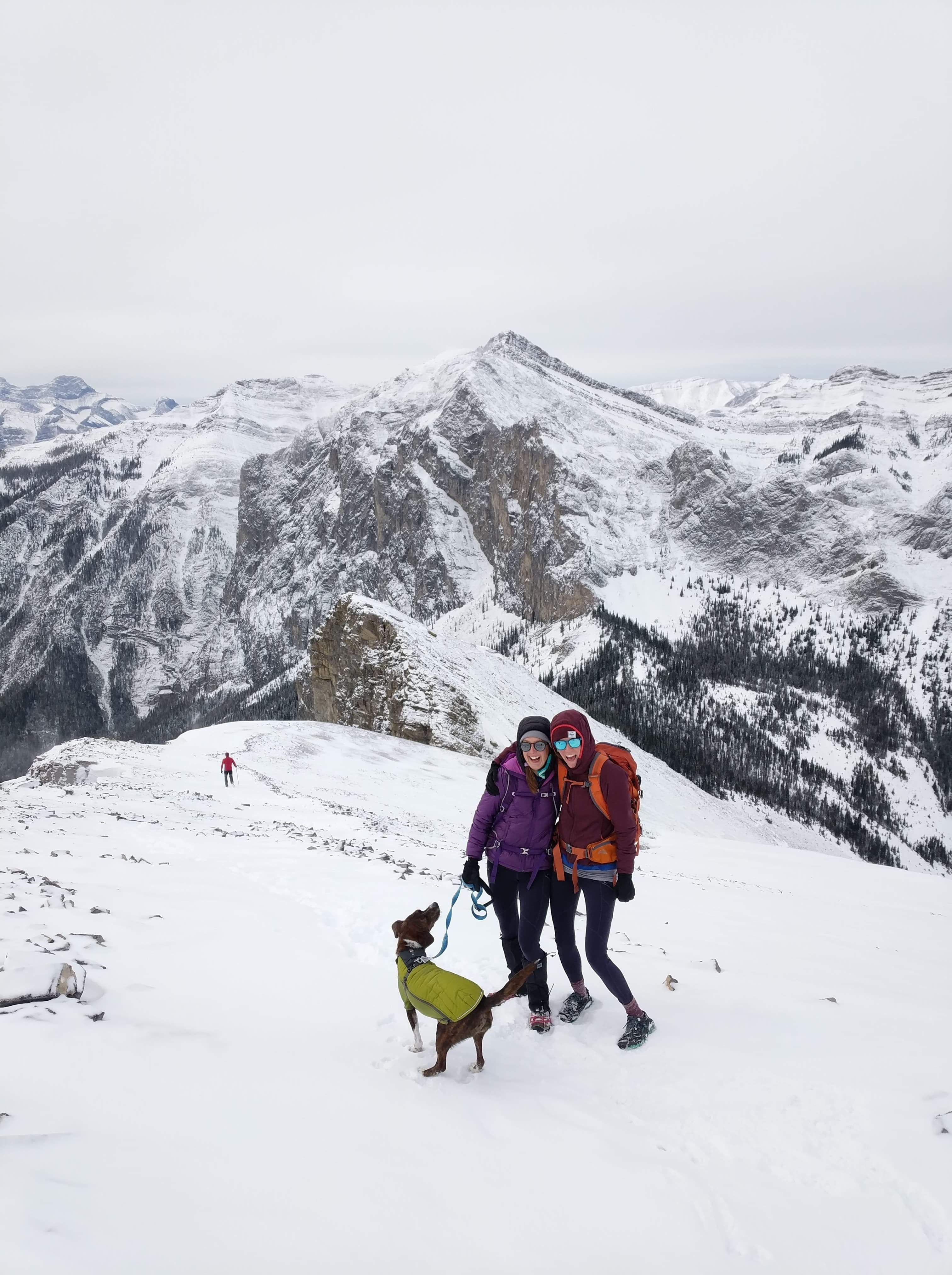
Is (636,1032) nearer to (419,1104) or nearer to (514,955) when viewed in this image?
(514,955)

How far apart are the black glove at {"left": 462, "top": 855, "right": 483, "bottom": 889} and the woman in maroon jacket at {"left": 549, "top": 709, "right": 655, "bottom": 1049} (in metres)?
0.66

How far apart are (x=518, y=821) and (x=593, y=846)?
1.99 feet

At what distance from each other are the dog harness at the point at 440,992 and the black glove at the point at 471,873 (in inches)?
26.8

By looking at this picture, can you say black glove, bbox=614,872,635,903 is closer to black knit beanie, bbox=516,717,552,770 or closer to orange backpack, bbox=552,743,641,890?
orange backpack, bbox=552,743,641,890

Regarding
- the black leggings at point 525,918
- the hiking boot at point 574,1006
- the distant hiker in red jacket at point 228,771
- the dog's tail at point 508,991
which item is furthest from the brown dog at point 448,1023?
the distant hiker in red jacket at point 228,771

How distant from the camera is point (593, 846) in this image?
496 cm

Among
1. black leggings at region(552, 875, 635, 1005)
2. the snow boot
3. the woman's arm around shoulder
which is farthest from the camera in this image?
the snow boot

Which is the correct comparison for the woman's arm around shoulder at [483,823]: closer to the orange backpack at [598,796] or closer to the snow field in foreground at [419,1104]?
the orange backpack at [598,796]

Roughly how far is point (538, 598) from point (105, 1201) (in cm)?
16171

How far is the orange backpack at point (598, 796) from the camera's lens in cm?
490

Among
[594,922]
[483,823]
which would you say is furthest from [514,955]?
[483,823]

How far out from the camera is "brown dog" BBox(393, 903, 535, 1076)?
174 inches

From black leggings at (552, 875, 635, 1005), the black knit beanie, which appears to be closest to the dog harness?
black leggings at (552, 875, 635, 1005)

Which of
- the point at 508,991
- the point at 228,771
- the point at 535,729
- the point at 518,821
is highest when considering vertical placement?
the point at 535,729
